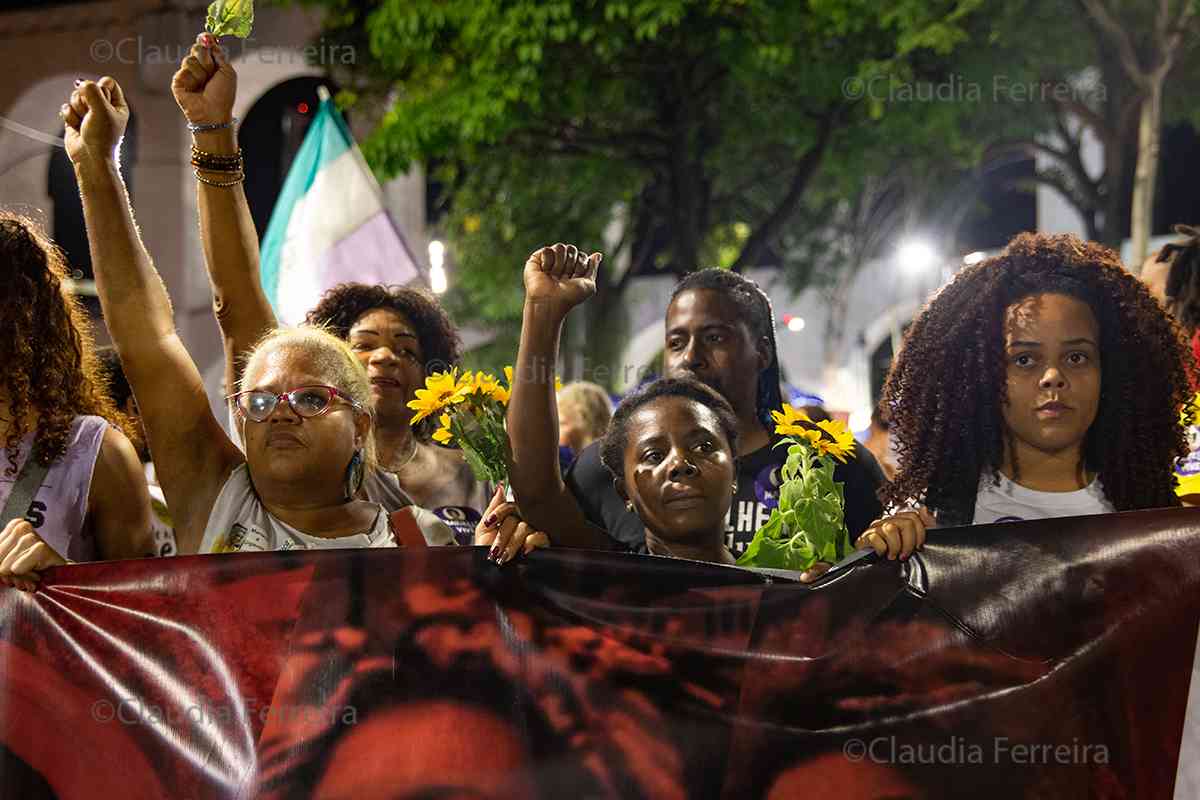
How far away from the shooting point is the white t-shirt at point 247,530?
10.5 ft

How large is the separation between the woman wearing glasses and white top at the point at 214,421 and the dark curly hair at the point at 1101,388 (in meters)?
1.15

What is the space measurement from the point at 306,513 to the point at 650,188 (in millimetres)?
13643

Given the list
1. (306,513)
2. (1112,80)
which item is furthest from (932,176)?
(306,513)

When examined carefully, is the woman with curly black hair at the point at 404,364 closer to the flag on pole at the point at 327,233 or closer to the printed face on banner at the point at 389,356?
the printed face on banner at the point at 389,356

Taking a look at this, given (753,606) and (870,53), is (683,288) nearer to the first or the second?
(753,606)

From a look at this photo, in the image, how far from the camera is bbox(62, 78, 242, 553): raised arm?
318 centimetres

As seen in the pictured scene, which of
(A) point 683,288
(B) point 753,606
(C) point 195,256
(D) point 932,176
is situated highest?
(D) point 932,176

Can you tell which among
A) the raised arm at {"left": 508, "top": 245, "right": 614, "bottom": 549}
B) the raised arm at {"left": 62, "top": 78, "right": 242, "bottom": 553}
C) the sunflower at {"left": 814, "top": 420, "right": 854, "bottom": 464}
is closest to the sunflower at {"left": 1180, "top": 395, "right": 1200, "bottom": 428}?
the sunflower at {"left": 814, "top": 420, "right": 854, "bottom": 464}

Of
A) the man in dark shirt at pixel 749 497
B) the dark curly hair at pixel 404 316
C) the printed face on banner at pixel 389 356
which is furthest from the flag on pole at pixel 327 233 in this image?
the man in dark shirt at pixel 749 497

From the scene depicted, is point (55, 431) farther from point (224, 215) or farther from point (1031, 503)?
point (1031, 503)

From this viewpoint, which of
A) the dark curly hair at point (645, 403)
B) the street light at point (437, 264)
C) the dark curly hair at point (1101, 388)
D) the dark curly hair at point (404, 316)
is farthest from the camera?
the street light at point (437, 264)

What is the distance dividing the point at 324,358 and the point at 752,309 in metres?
1.49

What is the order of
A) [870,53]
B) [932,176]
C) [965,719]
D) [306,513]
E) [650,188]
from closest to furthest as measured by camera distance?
[965,719] < [306,513] < [870,53] < [650,188] < [932,176]

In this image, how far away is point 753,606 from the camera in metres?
2.96
